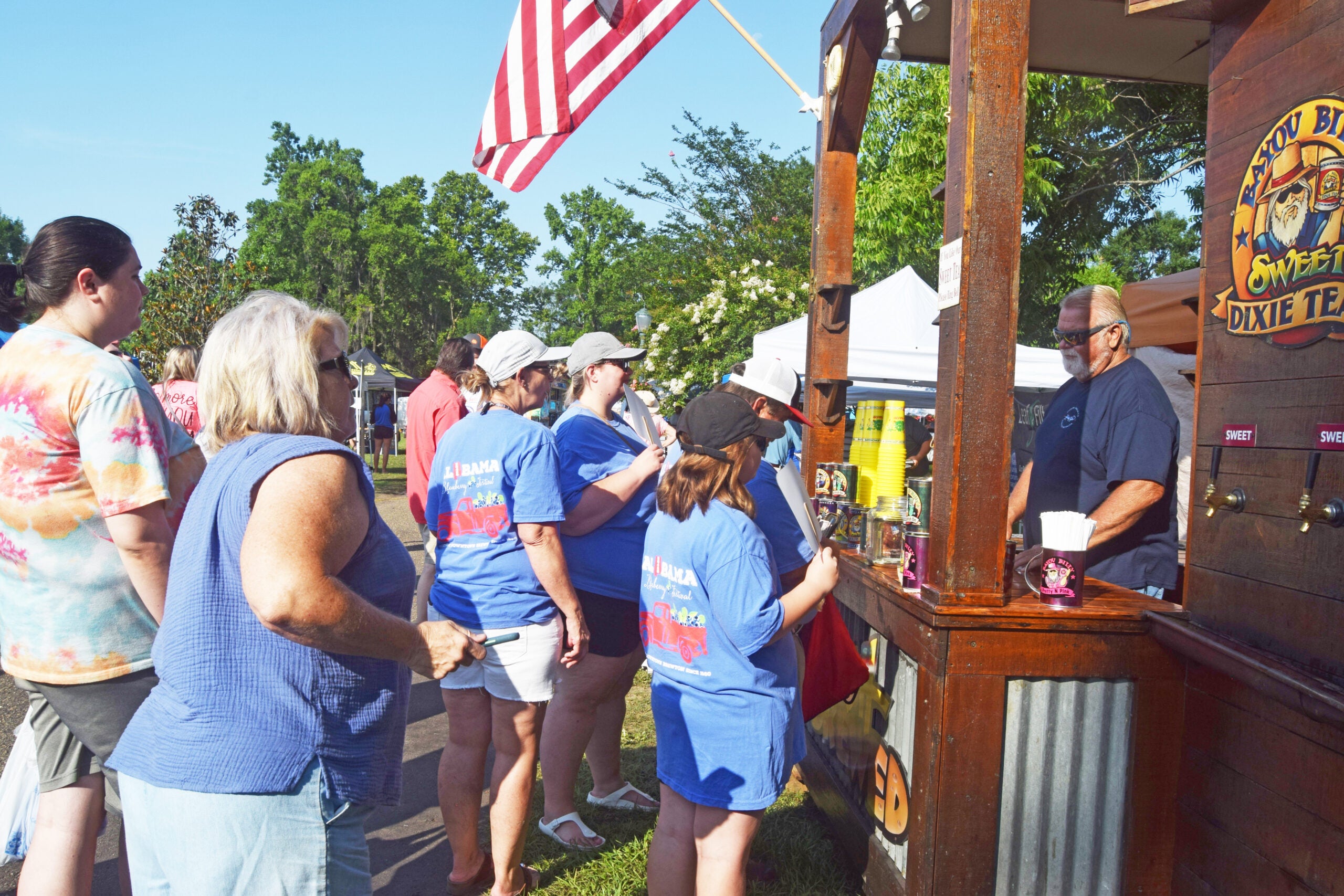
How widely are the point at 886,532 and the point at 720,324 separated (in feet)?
39.4

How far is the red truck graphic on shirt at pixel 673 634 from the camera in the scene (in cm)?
250

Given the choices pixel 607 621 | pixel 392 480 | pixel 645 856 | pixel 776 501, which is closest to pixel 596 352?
pixel 607 621

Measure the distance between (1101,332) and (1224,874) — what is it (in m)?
1.93

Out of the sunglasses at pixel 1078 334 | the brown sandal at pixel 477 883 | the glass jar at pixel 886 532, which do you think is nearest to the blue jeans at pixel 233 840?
the brown sandal at pixel 477 883

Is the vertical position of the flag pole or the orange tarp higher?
the flag pole

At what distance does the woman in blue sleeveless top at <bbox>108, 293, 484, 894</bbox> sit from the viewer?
165 centimetres

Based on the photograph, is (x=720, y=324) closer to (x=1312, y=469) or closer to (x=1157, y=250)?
(x=1312, y=469)

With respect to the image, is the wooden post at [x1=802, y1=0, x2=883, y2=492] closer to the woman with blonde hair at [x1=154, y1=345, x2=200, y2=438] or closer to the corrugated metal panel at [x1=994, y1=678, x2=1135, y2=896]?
the corrugated metal panel at [x1=994, y1=678, x2=1135, y2=896]

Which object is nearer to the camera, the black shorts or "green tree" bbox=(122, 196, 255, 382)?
the black shorts

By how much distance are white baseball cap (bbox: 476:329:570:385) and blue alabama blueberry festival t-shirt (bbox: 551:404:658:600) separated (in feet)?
1.18

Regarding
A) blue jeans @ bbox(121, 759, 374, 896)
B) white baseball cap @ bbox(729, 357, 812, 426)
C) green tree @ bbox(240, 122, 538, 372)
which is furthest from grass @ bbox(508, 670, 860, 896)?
green tree @ bbox(240, 122, 538, 372)

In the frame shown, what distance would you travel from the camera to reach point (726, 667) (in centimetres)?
246

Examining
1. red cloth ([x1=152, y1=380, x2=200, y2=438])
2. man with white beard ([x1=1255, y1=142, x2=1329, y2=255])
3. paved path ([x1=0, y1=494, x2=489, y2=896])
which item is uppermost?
man with white beard ([x1=1255, y1=142, x2=1329, y2=255])

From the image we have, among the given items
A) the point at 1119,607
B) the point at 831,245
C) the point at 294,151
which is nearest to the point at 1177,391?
the point at 831,245
